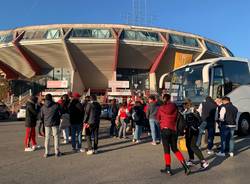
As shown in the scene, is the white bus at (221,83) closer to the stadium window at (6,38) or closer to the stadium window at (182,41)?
the stadium window at (182,41)

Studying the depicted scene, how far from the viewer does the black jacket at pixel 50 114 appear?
852 cm

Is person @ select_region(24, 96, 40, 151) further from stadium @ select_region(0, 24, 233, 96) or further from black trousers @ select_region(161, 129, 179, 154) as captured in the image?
stadium @ select_region(0, 24, 233, 96)

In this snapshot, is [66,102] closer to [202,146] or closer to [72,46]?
[202,146]

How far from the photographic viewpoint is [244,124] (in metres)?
13.8

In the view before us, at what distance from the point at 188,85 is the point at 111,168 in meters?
8.14

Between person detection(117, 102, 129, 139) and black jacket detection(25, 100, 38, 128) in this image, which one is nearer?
black jacket detection(25, 100, 38, 128)

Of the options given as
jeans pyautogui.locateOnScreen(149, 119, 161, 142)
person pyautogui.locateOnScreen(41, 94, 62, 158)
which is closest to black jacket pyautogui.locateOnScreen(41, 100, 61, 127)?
person pyautogui.locateOnScreen(41, 94, 62, 158)

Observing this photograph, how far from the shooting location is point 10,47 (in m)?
50.3

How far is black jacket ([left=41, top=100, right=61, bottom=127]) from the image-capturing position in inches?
336

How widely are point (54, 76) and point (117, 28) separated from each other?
14.7m

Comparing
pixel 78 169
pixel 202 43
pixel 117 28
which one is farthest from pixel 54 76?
pixel 78 169

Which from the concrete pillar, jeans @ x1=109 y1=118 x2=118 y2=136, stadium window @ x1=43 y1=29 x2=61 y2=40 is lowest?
jeans @ x1=109 y1=118 x2=118 y2=136

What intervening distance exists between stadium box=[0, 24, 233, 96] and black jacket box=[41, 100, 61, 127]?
115 ft

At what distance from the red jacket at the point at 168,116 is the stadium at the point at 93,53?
119ft
